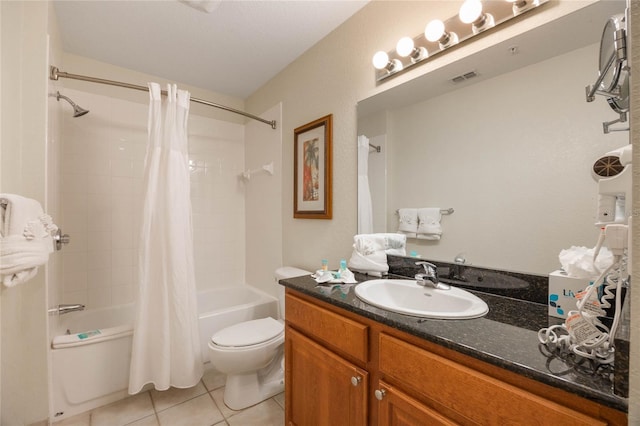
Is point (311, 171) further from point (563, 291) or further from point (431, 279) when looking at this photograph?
point (563, 291)

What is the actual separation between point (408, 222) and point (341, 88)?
38.2 inches

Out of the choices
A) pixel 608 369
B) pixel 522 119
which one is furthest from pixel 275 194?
pixel 608 369

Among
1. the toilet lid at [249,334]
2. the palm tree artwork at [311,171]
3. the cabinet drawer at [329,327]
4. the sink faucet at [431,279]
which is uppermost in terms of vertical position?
the palm tree artwork at [311,171]

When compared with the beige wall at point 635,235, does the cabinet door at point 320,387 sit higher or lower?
lower

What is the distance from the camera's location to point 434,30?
122cm

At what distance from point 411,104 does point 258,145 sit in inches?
66.0

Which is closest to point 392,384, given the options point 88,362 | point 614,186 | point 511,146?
point 614,186

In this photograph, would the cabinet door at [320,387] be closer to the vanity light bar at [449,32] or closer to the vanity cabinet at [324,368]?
the vanity cabinet at [324,368]

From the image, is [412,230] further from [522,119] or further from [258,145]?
[258,145]

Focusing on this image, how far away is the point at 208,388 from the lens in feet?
6.03

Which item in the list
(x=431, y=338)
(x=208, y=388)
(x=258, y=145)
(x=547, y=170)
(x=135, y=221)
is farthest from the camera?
(x=258, y=145)

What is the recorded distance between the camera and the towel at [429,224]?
4.25 feet

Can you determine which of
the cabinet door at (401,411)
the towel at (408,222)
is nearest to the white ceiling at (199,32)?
the towel at (408,222)

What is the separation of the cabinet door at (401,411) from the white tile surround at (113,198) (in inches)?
72.3
